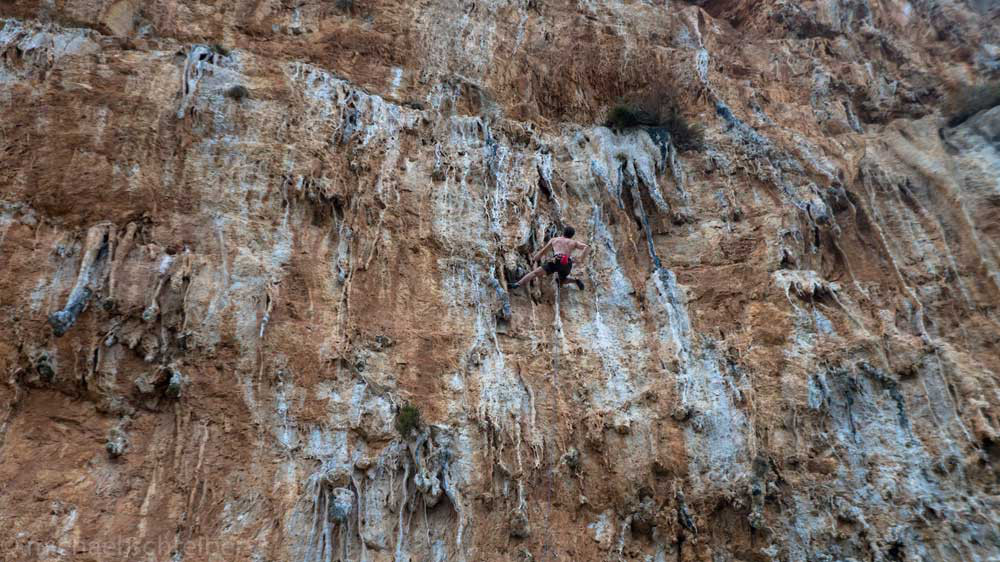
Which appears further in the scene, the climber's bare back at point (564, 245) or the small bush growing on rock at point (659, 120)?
the small bush growing on rock at point (659, 120)

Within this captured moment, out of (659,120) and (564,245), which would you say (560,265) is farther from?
(659,120)

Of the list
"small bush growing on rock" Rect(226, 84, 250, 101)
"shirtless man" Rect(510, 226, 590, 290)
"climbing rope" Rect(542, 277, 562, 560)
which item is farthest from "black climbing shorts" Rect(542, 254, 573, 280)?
"small bush growing on rock" Rect(226, 84, 250, 101)

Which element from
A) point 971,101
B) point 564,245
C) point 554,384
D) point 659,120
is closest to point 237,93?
point 564,245

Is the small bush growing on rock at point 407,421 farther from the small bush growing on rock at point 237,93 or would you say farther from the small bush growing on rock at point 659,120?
the small bush growing on rock at point 659,120

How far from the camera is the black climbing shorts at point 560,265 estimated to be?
7.72 meters

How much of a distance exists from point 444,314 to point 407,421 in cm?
158

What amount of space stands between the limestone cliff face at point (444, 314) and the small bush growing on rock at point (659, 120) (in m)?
0.29

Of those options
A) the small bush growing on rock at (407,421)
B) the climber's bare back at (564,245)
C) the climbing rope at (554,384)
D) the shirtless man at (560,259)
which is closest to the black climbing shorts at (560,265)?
the shirtless man at (560,259)

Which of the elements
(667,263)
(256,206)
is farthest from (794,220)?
(256,206)

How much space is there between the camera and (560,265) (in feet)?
25.4

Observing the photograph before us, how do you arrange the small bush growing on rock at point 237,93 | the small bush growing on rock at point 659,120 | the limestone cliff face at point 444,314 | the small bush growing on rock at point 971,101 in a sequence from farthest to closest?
the small bush growing on rock at point 659,120 → the small bush growing on rock at point 971,101 → the small bush growing on rock at point 237,93 → the limestone cliff face at point 444,314

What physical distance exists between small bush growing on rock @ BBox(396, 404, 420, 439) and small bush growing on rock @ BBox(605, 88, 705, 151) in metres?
6.09

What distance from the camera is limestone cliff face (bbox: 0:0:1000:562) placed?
5859mm

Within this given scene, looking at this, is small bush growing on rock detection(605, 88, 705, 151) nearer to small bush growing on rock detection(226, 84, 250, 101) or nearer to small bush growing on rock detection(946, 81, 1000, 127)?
small bush growing on rock detection(946, 81, 1000, 127)
